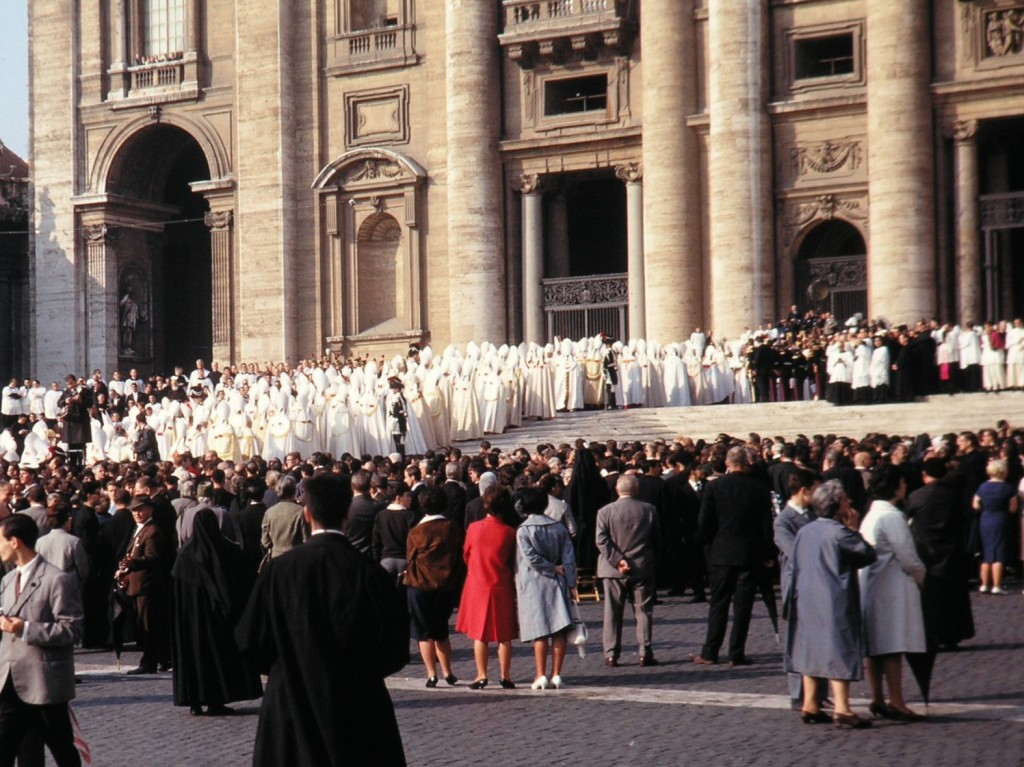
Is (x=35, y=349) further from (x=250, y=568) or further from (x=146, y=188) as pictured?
(x=250, y=568)

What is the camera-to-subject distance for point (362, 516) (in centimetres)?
1445

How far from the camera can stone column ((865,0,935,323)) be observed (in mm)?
32281

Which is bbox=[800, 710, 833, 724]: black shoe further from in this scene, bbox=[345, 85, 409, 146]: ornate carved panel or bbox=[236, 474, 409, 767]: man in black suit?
bbox=[345, 85, 409, 146]: ornate carved panel

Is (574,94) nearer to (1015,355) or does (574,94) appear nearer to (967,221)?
(967,221)

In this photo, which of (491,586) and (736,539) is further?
(736,539)

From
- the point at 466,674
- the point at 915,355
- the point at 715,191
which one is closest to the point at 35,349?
the point at 715,191

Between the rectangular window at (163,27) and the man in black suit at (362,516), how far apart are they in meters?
28.8

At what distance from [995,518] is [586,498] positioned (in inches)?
166

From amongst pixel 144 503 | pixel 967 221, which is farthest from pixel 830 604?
pixel 967 221

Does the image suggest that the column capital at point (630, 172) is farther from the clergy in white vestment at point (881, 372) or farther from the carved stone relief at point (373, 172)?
the clergy in white vestment at point (881, 372)

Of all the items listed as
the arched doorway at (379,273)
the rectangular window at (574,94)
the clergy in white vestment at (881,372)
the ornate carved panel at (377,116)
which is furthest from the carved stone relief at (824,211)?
the arched doorway at (379,273)

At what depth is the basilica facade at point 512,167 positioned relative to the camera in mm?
32719

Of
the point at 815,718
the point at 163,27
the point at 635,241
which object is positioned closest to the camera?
the point at 815,718

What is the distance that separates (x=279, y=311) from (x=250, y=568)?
2725cm
